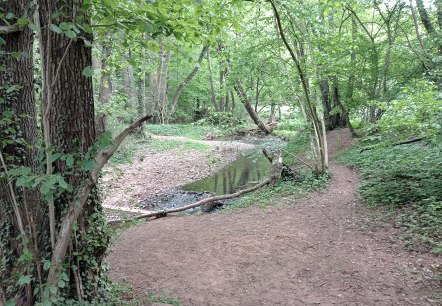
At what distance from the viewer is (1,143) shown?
8.95 feet

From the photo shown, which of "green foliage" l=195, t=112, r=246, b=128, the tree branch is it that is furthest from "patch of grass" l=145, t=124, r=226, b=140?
the tree branch

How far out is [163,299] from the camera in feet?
13.5

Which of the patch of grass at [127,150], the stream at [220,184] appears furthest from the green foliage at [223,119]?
the patch of grass at [127,150]

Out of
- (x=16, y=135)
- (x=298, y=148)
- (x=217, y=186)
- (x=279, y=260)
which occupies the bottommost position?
(x=217, y=186)

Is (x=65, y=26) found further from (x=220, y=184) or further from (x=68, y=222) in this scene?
(x=220, y=184)

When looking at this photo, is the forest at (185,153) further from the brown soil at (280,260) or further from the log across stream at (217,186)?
the log across stream at (217,186)

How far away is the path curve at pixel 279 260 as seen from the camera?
429 centimetres

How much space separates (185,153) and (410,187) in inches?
503

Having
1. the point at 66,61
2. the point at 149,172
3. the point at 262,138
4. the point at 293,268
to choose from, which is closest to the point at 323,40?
the point at 293,268

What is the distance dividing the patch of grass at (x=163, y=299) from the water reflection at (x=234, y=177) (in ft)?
24.6

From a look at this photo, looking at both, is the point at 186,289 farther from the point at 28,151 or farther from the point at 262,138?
the point at 262,138

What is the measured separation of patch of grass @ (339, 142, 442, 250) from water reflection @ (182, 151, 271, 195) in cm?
425

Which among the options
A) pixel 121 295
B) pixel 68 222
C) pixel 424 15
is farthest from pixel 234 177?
pixel 68 222

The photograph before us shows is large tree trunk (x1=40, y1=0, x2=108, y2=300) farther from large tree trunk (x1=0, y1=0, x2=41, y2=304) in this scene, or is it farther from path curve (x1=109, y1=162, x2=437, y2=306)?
path curve (x1=109, y1=162, x2=437, y2=306)
